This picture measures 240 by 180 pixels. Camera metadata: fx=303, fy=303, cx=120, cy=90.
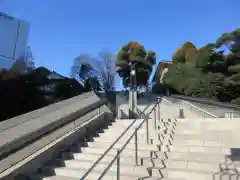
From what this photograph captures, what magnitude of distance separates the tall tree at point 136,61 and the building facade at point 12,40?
330 inches

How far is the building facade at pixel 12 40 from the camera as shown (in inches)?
765

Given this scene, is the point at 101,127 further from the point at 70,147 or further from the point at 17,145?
the point at 17,145

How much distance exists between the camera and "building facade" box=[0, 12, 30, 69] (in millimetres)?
19422

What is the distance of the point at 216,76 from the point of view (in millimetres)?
20672

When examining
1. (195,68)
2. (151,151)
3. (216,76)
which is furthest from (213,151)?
(195,68)

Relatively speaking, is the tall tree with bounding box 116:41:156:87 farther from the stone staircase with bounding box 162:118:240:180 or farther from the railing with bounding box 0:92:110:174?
the stone staircase with bounding box 162:118:240:180

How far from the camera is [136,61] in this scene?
2628 cm

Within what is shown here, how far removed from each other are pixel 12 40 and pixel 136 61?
10.4 m

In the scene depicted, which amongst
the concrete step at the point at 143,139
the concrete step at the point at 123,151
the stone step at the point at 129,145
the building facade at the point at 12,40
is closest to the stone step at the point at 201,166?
the concrete step at the point at 123,151

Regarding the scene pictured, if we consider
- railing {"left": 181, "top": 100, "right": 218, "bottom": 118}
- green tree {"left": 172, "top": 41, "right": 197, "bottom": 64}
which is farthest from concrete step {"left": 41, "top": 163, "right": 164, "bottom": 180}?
green tree {"left": 172, "top": 41, "right": 197, "bottom": 64}

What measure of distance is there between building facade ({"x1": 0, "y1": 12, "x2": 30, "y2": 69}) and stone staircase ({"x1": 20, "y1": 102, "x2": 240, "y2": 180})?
46.7 feet

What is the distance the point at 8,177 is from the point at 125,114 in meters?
5.90

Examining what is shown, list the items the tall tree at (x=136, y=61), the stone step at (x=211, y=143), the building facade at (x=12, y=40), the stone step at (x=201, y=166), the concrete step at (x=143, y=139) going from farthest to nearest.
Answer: the tall tree at (x=136, y=61)
the building facade at (x=12, y=40)
the concrete step at (x=143, y=139)
the stone step at (x=211, y=143)
the stone step at (x=201, y=166)

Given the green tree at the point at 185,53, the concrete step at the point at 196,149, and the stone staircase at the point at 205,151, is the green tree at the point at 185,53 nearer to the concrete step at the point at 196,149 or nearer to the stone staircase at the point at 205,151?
the stone staircase at the point at 205,151
